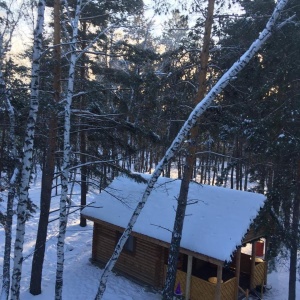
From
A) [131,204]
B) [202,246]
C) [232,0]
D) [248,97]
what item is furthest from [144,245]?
[232,0]

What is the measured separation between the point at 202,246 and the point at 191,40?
637 cm

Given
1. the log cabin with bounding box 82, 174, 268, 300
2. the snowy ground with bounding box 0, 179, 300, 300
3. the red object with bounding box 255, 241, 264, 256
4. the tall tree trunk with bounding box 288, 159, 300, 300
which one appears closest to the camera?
the log cabin with bounding box 82, 174, 268, 300

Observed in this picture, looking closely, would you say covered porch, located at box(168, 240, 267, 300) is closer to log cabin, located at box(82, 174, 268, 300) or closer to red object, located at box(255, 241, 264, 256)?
log cabin, located at box(82, 174, 268, 300)

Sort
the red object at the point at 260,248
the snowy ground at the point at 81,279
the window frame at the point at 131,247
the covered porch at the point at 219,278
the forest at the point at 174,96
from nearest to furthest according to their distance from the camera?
the forest at the point at 174,96 → the covered porch at the point at 219,278 → the snowy ground at the point at 81,279 → the window frame at the point at 131,247 → the red object at the point at 260,248

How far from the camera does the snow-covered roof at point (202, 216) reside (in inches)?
397

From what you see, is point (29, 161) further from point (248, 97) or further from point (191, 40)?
point (248, 97)

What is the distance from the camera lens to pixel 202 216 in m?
11.3

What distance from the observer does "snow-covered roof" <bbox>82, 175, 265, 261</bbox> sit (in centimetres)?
1008

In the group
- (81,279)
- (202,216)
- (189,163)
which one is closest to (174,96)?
(189,163)

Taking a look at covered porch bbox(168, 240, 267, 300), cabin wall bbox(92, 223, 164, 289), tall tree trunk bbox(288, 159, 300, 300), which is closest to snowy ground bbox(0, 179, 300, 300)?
cabin wall bbox(92, 223, 164, 289)

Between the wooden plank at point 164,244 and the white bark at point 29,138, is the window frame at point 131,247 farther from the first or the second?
the white bark at point 29,138

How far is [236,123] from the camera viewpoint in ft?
33.8

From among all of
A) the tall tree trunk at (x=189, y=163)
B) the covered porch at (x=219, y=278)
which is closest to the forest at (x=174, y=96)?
the tall tree trunk at (x=189, y=163)

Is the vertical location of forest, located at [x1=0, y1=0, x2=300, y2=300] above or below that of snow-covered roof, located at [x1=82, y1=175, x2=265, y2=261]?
above
